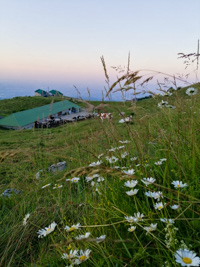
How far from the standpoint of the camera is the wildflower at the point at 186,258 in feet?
3.29

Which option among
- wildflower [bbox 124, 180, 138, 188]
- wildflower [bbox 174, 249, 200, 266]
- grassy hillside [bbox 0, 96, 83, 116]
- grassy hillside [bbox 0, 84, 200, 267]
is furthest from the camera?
grassy hillside [bbox 0, 96, 83, 116]

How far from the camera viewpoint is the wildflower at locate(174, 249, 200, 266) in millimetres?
1004

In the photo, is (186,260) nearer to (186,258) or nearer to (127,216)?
(186,258)

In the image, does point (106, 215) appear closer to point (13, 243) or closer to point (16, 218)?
point (13, 243)

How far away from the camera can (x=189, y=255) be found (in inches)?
41.9

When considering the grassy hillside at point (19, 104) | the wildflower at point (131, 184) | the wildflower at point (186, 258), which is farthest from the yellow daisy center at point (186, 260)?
the grassy hillside at point (19, 104)

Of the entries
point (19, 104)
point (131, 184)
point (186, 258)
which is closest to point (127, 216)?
point (131, 184)

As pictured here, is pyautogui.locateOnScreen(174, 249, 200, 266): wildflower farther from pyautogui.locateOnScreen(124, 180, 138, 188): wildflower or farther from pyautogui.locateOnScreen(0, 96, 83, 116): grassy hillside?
pyautogui.locateOnScreen(0, 96, 83, 116): grassy hillside

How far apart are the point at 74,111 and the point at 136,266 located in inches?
1787

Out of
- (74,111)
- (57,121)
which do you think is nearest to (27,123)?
(57,121)

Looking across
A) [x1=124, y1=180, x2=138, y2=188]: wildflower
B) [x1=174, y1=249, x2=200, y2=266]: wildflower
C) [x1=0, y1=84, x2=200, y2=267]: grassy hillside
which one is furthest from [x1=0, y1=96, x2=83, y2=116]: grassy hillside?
[x1=174, y1=249, x2=200, y2=266]: wildflower

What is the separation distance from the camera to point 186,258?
1.05m

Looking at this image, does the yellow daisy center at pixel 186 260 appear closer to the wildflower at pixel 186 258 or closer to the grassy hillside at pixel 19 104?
the wildflower at pixel 186 258

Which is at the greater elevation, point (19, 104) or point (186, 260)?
point (19, 104)
